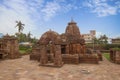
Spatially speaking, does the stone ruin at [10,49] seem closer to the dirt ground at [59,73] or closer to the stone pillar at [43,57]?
the stone pillar at [43,57]

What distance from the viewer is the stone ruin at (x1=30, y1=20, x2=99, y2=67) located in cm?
1370

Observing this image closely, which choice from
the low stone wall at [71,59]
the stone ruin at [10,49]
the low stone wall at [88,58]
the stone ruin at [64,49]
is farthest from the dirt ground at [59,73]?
the stone ruin at [10,49]

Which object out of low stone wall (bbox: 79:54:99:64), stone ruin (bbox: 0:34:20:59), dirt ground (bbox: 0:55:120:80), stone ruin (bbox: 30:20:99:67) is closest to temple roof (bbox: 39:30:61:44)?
stone ruin (bbox: 30:20:99:67)

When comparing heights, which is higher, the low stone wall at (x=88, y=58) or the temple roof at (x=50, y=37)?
the temple roof at (x=50, y=37)

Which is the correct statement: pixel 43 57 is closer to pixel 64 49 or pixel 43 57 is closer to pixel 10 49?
pixel 64 49

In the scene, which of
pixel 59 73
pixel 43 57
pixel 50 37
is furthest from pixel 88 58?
pixel 59 73

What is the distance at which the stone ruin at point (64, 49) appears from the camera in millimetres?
13695

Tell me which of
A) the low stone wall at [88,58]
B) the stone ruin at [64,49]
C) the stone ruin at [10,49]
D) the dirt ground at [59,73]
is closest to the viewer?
the dirt ground at [59,73]

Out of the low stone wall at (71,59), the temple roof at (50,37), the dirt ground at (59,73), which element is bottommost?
the dirt ground at (59,73)

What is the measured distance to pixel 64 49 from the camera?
1850 centimetres

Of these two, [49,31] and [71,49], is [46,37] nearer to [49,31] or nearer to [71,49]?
[49,31]

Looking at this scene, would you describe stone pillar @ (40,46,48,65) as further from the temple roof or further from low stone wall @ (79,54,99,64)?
low stone wall @ (79,54,99,64)

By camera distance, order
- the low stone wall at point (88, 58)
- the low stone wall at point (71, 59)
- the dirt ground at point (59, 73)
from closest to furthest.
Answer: the dirt ground at point (59, 73) → the low stone wall at point (71, 59) → the low stone wall at point (88, 58)

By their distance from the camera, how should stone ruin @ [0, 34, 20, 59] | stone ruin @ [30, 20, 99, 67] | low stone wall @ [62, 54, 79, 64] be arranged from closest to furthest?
1. stone ruin @ [30, 20, 99, 67]
2. low stone wall @ [62, 54, 79, 64]
3. stone ruin @ [0, 34, 20, 59]
